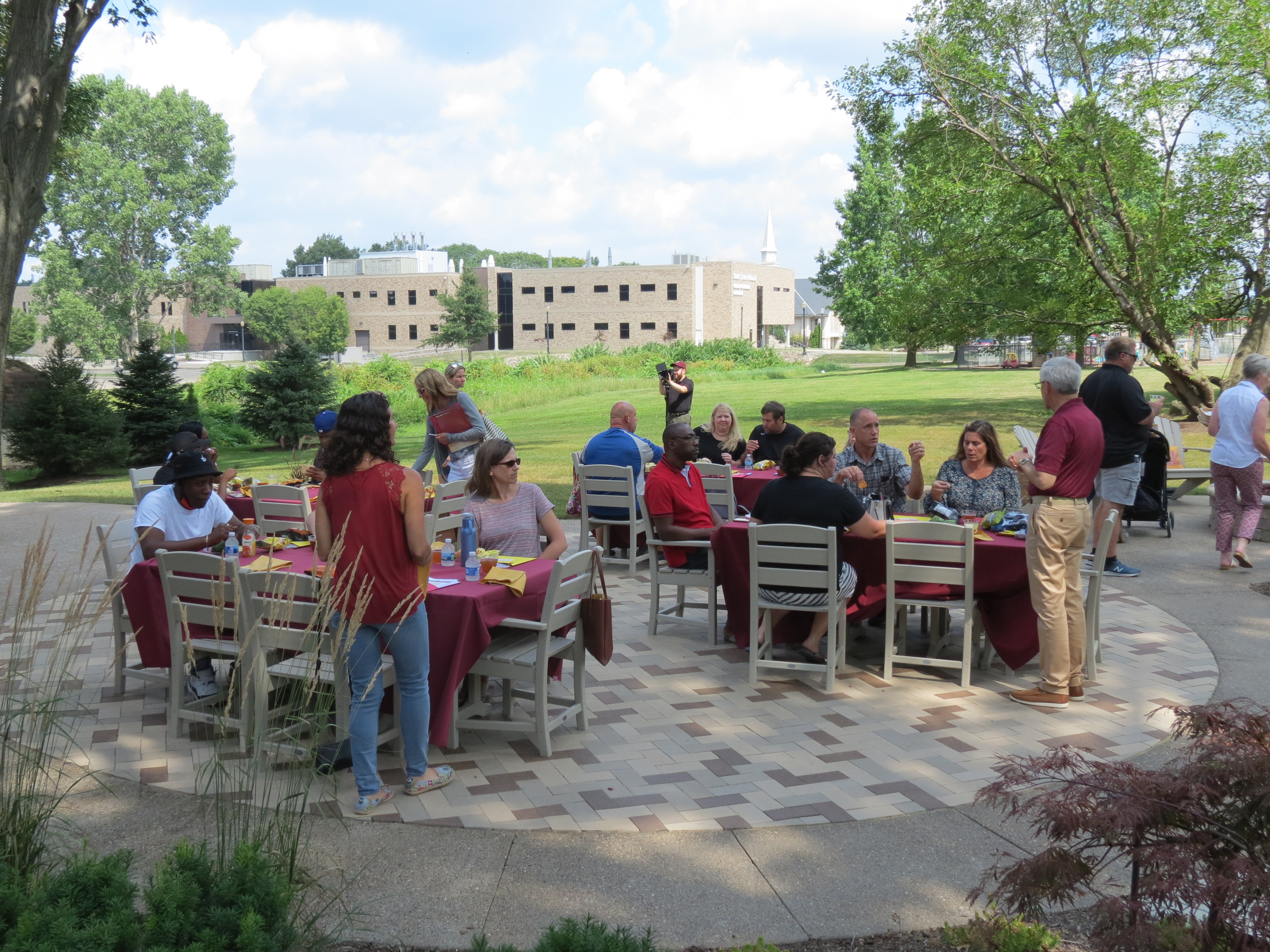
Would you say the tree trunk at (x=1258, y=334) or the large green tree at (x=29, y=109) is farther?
the tree trunk at (x=1258, y=334)

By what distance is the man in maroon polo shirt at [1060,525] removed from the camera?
→ 6.08 metres

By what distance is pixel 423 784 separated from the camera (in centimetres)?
493

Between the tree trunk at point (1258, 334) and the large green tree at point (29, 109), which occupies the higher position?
the large green tree at point (29, 109)

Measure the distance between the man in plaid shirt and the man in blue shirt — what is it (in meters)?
2.31

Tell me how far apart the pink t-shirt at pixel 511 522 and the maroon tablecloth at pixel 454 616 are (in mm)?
526

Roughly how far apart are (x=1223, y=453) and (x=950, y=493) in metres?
4.01

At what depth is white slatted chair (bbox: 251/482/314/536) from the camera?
340 inches

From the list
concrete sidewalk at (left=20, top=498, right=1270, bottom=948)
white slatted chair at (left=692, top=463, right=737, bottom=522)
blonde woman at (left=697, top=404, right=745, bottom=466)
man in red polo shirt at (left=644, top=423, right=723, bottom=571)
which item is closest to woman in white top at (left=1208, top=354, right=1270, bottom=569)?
blonde woman at (left=697, top=404, right=745, bottom=466)

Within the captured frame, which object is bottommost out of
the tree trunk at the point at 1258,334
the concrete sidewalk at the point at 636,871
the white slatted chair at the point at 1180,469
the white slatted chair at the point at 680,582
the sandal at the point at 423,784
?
the concrete sidewalk at the point at 636,871

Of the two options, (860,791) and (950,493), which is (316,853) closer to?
(860,791)

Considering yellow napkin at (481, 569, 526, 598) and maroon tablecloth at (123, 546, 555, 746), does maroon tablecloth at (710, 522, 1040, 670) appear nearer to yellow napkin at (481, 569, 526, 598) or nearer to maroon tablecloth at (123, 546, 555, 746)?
maroon tablecloth at (123, 546, 555, 746)

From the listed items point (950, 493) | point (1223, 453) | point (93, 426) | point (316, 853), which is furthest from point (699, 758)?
point (93, 426)

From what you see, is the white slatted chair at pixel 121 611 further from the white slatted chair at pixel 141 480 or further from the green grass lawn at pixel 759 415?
the green grass lawn at pixel 759 415

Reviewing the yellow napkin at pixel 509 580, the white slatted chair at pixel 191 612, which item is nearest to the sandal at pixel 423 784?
the white slatted chair at pixel 191 612
